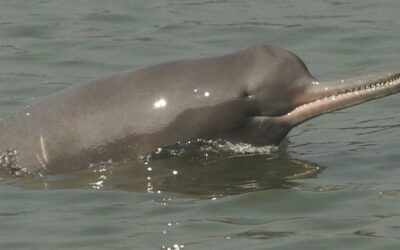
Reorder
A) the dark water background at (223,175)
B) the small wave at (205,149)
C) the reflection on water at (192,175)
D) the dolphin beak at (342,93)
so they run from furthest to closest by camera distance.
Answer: the small wave at (205,149) < the dolphin beak at (342,93) < the reflection on water at (192,175) < the dark water background at (223,175)

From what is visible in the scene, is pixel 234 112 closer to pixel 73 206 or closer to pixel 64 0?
pixel 73 206

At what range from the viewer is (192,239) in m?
9.53

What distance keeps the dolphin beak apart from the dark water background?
17.1 inches

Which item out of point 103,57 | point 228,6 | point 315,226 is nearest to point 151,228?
point 315,226

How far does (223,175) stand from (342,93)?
982 millimetres

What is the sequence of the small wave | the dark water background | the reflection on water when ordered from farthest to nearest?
the small wave
the reflection on water
the dark water background

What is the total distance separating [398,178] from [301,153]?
120cm

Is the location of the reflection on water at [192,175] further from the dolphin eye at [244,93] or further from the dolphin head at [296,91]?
the dolphin eye at [244,93]

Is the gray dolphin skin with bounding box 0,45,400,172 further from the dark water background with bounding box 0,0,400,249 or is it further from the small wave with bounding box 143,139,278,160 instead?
the dark water background with bounding box 0,0,400,249

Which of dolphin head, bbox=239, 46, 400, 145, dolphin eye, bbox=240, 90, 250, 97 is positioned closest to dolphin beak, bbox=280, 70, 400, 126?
dolphin head, bbox=239, 46, 400, 145

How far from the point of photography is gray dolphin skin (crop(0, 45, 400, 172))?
36.2ft

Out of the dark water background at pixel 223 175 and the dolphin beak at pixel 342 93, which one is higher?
the dolphin beak at pixel 342 93

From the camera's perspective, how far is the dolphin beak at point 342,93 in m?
11.0

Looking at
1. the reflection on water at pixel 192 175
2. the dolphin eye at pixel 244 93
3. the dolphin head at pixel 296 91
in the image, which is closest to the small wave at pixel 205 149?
the reflection on water at pixel 192 175
